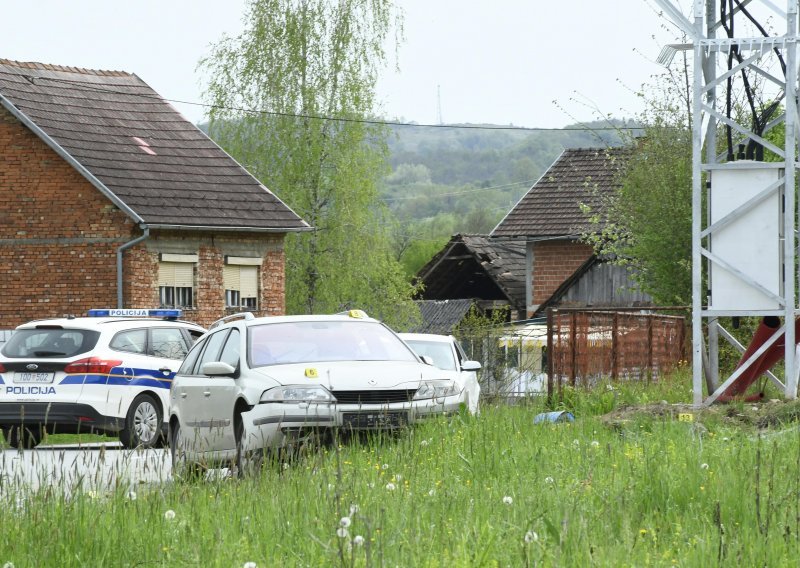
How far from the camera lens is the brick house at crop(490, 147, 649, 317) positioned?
47.0m

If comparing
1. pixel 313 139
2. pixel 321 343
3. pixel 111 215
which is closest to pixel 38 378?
pixel 321 343

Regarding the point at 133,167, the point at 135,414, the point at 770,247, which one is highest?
the point at 133,167

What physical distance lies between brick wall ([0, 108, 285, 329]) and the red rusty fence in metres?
15.2

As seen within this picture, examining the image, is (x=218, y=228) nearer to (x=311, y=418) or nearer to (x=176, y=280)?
(x=176, y=280)

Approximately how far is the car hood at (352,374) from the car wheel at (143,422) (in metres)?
6.62

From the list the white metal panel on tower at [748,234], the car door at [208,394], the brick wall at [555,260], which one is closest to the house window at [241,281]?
the brick wall at [555,260]

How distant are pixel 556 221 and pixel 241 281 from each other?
573 inches

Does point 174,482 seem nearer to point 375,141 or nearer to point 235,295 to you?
point 235,295

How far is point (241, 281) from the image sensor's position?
1438 inches

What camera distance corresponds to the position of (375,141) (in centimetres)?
4619

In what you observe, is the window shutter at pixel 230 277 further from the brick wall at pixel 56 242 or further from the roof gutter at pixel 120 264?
the roof gutter at pixel 120 264

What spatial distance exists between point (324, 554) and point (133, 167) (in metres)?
29.5

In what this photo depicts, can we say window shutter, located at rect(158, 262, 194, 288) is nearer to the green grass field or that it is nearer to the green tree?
the green tree

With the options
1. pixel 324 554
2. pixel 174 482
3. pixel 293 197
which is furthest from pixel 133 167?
pixel 324 554
